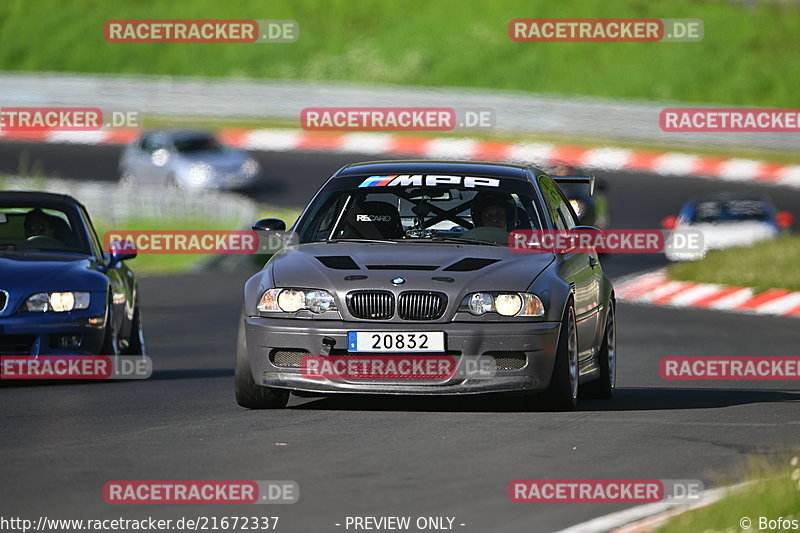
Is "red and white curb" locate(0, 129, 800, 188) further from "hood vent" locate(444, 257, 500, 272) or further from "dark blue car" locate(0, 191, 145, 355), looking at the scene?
"hood vent" locate(444, 257, 500, 272)

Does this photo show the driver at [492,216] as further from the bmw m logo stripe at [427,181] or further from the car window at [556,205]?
the car window at [556,205]

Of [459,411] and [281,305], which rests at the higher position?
[281,305]

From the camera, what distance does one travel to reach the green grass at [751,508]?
639 cm

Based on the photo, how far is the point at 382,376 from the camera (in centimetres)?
973

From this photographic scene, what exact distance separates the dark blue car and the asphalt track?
37cm

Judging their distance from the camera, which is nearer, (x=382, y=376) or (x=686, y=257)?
(x=382, y=376)

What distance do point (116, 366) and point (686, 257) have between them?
58.0ft

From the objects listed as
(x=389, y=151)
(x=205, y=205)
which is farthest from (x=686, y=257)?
(x=389, y=151)

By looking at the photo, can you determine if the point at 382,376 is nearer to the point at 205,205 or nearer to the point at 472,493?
the point at 472,493

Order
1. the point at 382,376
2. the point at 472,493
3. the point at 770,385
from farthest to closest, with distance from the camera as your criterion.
→ the point at 770,385 → the point at 382,376 → the point at 472,493
